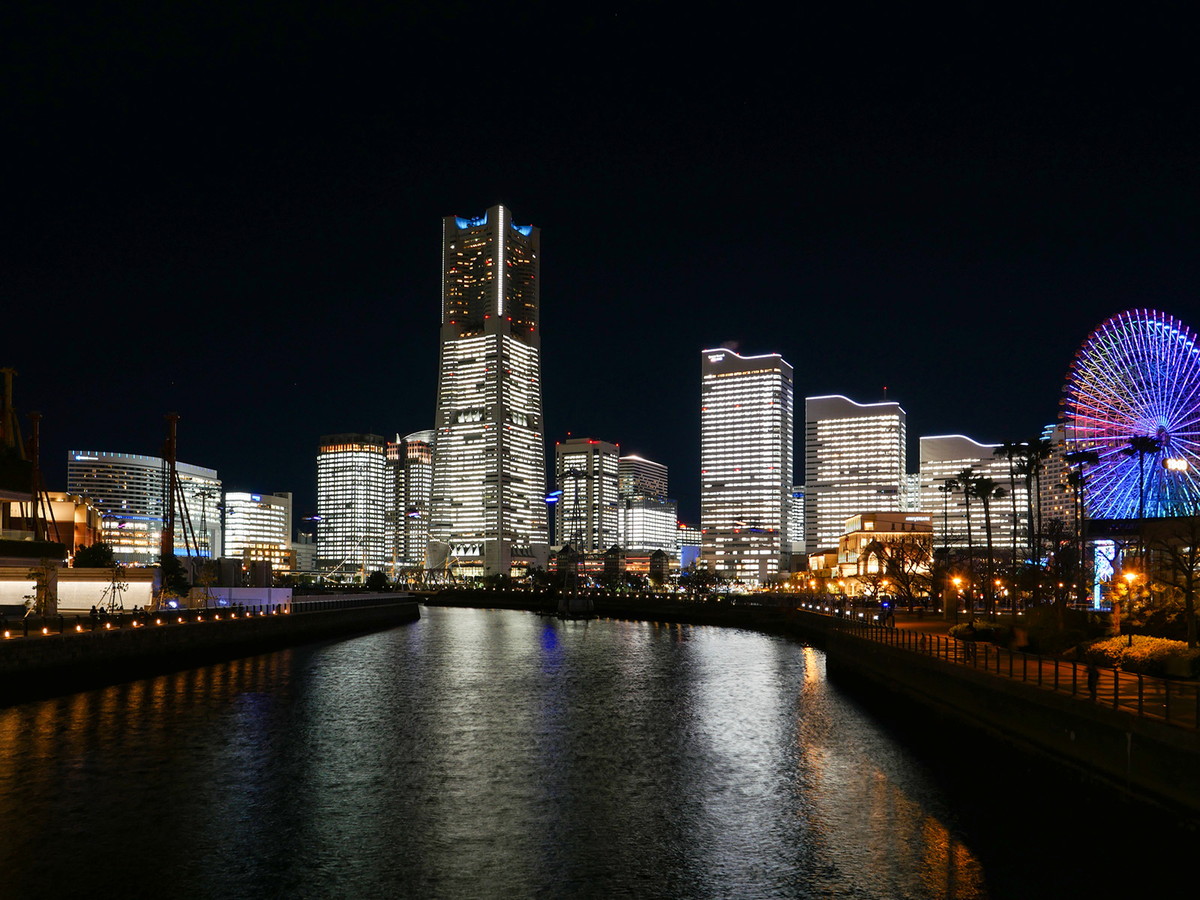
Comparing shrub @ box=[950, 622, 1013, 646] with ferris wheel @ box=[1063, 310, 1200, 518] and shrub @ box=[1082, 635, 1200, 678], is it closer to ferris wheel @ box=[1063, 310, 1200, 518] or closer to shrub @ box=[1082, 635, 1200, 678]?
shrub @ box=[1082, 635, 1200, 678]

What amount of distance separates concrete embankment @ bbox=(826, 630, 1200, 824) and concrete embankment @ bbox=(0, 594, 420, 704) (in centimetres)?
3915

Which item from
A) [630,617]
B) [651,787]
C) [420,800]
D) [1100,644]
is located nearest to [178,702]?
[420,800]

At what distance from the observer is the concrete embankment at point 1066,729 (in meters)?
21.7

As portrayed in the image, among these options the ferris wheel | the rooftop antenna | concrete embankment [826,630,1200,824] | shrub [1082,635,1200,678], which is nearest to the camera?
concrete embankment [826,630,1200,824]

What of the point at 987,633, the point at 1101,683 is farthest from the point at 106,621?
the point at 1101,683

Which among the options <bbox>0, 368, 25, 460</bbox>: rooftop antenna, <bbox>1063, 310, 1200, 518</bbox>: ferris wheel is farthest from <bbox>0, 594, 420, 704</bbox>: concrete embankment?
<bbox>1063, 310, 1200, 518</bbox>: ferris wheel

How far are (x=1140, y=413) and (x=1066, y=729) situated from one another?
6269 centimetres

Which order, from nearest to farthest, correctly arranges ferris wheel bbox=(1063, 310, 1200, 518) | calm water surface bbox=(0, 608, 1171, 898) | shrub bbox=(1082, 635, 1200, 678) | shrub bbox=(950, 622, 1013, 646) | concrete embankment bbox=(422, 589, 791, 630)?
calm water surface bbox=(0, 608, 1171, 898) → shrub bbox=(1082, 635, 1200, 678) → shrub bbox=(950, 622, 1013, 646) → ferris wheel bbox=(1063, 310, 1200, 518) → concrete embankment bbox=(422, 589, 791, 630)

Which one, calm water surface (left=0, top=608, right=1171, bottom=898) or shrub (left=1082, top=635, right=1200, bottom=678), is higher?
shrub (left=1082, top=635, right=1200, bottom=678)

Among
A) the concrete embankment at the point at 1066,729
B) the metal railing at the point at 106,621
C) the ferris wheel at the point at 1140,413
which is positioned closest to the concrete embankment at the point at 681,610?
the ferris wheel at the point at 1140,413

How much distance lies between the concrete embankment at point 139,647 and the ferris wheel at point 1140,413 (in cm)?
6870

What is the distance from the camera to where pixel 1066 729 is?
2692 cm

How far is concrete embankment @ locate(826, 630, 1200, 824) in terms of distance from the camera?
21.7 meters

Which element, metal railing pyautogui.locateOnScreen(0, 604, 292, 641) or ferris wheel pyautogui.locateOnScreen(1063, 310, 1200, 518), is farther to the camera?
ferris wheel pyautogui.locateOnScreen(1063, 310, 1200, 518)
